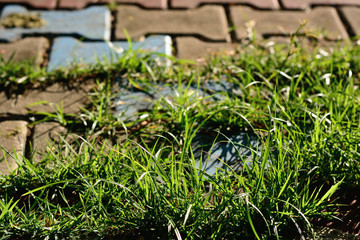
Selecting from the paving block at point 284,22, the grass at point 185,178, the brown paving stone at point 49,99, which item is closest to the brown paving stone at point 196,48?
the paving block at point 284,22

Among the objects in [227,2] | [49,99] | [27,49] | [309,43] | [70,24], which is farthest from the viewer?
[227,2]

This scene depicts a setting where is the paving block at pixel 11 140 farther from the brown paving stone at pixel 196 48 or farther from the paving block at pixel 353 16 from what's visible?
the paving block at pixel 353 16

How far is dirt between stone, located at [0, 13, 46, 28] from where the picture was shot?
2787 mm

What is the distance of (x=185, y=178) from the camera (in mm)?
1582

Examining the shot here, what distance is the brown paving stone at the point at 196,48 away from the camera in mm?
2570

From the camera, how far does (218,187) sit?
1.59 m

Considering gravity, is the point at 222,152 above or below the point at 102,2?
below

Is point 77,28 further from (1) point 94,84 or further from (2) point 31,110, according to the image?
(2) point 31,110

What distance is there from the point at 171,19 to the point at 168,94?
0.90m

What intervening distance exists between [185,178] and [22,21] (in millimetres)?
1902

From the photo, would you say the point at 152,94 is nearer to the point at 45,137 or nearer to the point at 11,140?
the point at 45,137

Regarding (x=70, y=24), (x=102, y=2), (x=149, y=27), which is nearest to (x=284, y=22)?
(x=149, y=27)

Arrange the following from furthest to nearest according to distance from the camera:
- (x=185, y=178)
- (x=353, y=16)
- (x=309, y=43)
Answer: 1. (x=353, y=16)
2. (x=309, y=43)
3. (x=185, y=178)

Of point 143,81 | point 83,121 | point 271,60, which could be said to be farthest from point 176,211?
point 271,60
